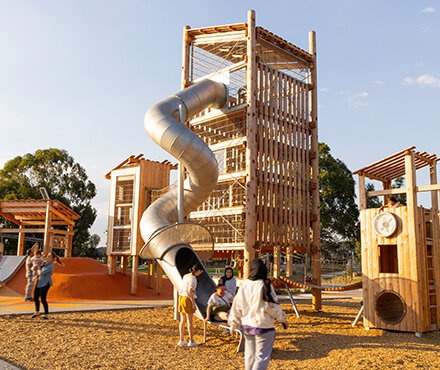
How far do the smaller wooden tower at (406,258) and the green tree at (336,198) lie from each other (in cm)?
2283

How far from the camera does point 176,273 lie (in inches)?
432

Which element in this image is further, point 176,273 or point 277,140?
point 277,140

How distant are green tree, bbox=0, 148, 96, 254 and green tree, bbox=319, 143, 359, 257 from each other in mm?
21780

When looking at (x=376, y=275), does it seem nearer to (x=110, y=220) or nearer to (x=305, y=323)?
(x=305, y=323)

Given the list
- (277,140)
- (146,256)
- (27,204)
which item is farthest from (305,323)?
(27,204)

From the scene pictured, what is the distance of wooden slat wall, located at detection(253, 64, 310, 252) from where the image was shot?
46.4 ft

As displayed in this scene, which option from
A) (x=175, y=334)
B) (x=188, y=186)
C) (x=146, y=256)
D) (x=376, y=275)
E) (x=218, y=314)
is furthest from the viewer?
(x=188, y=186)

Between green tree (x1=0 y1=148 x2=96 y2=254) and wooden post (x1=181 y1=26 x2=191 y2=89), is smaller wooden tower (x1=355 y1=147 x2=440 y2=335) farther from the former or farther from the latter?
green tree (x1=0 y1=148 x2=96 y2=254)

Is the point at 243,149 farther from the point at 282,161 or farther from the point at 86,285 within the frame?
the point at 86,285

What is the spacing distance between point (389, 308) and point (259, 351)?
8.03 m

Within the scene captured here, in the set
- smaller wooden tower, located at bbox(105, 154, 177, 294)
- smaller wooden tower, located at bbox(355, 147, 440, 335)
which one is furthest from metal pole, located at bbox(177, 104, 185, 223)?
smaller wooden tower, located at bbox(105, 154, 177, 294)

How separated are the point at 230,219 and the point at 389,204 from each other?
19.3ft

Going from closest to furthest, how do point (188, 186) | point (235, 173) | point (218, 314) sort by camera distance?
point (218, 314) → point (188, 186) → point (235, 173)

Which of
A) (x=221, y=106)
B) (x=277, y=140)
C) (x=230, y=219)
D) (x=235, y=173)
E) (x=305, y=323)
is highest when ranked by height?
(x=221, y=106)
